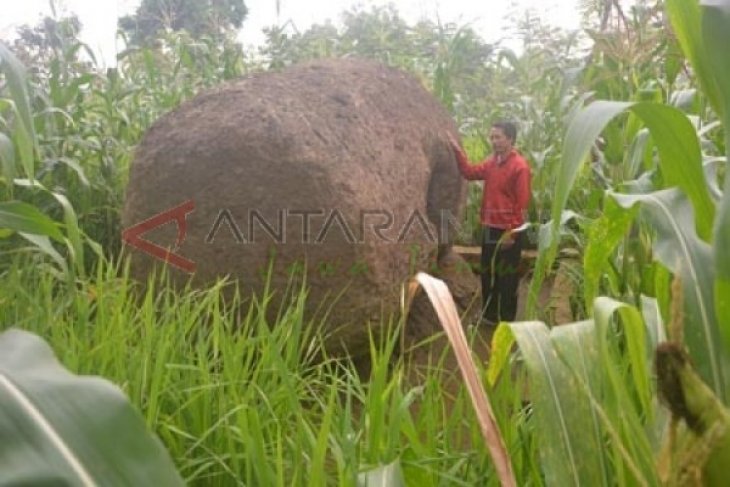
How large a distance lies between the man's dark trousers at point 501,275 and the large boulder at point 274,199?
0.71 meters

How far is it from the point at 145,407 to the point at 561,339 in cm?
85

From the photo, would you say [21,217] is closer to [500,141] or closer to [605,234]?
[605,234]

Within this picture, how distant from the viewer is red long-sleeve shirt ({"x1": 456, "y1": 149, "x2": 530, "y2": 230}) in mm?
3291

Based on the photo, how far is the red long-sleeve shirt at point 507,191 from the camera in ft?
10.8

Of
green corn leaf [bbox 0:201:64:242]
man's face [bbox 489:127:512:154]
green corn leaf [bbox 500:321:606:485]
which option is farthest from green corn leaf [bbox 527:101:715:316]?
man's face [bbox 489:127:512:154]

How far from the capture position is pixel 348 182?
8.57 ft

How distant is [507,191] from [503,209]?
0.07m

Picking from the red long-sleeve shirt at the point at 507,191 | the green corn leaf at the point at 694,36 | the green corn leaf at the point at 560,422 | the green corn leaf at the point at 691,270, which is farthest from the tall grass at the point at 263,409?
the red long-sleeve shirt at the point at 507,191

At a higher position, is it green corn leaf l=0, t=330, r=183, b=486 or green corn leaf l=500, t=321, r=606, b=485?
green corn leaf l=0, t=330, r=183, b=486

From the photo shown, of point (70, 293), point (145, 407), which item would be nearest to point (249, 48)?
point (70, 293)

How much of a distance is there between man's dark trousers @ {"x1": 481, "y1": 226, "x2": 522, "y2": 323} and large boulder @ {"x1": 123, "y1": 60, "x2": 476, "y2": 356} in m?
0.71

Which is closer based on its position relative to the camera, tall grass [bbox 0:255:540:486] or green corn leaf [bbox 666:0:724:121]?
green corn leaf [bbox 666:0:724:121]

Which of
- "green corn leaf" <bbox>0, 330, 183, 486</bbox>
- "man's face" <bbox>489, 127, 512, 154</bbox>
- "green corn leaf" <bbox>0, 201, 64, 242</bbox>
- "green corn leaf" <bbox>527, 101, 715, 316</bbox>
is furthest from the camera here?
"man's face" <bbox>489, 127, 512, 154</bbox>

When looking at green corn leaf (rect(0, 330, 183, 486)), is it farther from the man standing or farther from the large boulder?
the man standing
